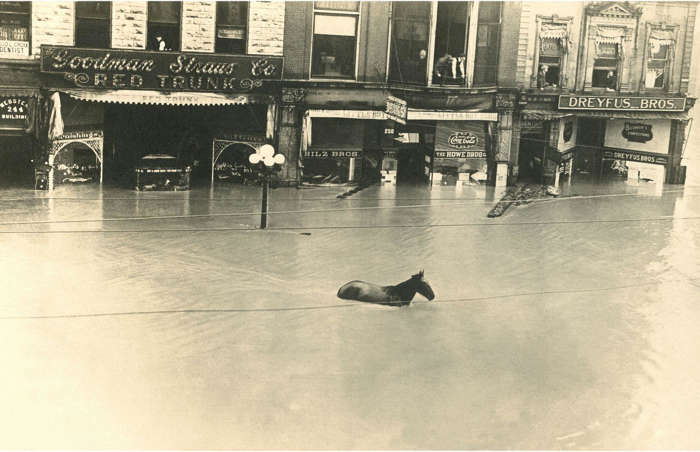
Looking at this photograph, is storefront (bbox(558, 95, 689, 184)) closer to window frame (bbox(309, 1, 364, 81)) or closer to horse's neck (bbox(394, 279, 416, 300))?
window frame (bbox(309, 1, 364, 81))

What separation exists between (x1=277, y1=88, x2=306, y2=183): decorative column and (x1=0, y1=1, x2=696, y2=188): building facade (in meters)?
0.05

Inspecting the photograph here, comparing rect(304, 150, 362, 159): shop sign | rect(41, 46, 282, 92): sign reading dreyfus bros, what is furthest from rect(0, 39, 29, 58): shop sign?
rect(304, 150, 362, 159): shop sign

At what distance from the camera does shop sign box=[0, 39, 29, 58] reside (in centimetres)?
2961

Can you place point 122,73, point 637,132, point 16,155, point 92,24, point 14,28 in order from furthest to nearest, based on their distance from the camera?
1. point 637,132
2. point 16,155
3. point 92,24
4. point 122,73
5. point 14,28

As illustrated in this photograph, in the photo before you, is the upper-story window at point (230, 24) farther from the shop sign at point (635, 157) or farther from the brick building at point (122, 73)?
the shop sign at point (635, 157)

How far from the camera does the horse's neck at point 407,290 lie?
727 inches

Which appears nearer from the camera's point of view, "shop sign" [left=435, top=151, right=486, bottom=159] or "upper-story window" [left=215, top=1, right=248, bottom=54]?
"upper-story window" [left=215, top=1, right=248, bottom=54]

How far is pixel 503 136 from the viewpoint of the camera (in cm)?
3503

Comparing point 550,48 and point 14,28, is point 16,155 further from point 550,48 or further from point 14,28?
point 550,48

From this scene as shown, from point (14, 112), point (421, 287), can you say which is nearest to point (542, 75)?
point (421, 287)

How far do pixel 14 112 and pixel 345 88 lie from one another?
11.9 meters

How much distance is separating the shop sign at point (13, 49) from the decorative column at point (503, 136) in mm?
17596

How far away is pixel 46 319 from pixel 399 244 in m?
10.6

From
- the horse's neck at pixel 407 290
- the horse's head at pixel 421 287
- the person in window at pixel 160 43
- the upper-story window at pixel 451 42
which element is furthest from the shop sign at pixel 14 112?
the horse's head at pixel 421 287
